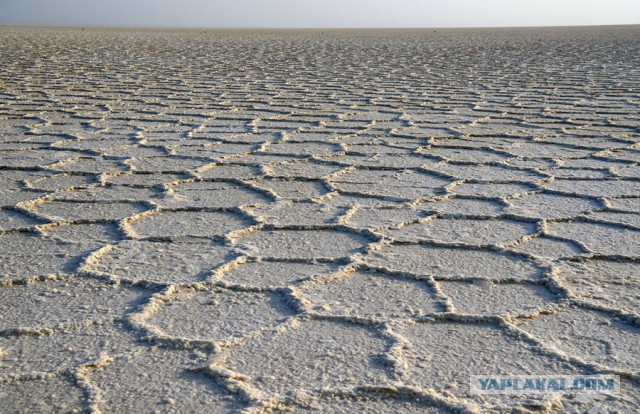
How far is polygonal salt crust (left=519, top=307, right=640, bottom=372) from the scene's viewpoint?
153 centimetres

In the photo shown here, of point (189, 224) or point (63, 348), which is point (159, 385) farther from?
point (189, 224)

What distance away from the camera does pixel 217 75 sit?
8.04 meters

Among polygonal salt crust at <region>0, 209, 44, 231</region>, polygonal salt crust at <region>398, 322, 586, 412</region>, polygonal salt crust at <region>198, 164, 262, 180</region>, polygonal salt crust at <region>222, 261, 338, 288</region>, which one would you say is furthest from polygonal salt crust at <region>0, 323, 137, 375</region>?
polygonal salt crust at <region>198, 164, 262, 180</region>

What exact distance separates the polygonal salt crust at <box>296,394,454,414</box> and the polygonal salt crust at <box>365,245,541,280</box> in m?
0.62

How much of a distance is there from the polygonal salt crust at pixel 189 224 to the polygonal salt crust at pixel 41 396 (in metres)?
0.91

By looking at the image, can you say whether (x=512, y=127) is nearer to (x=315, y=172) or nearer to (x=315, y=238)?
(x=315, y=172)

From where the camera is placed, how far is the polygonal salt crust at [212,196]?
2.67m

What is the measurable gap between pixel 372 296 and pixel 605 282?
55cm

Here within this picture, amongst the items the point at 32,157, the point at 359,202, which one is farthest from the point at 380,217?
the point at 32,157

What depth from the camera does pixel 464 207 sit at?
8.68 feet

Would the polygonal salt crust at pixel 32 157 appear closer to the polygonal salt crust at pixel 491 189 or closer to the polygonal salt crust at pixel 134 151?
the polygonal salt crust at pixel 134 151

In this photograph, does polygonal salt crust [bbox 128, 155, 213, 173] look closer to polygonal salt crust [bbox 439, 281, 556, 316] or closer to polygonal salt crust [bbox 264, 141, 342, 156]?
polygonal salt crust [bbox 264, 141, 342, 156]

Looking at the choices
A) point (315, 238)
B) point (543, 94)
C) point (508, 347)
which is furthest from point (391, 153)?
point (543, 94)

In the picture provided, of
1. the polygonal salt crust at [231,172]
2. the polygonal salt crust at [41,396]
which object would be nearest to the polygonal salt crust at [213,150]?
the polygonal salt crust at [231,172]
